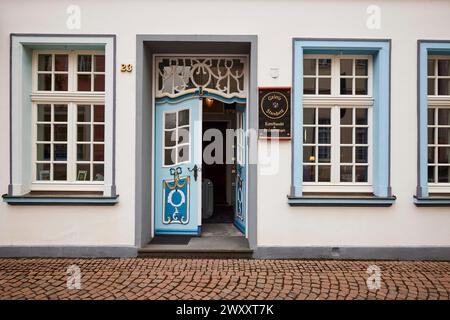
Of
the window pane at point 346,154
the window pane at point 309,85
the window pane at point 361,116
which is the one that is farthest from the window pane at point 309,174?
the window pane at point 309,85

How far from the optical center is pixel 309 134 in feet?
16.3

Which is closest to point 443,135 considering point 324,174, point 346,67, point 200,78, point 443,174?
point 443,174

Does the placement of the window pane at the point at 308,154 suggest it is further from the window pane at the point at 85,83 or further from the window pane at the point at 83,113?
the window pane at the point at 85,83

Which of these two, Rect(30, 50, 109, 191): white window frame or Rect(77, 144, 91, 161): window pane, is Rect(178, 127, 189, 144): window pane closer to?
Rect(30, 50, 109, 191): white window frame

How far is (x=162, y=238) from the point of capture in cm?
523

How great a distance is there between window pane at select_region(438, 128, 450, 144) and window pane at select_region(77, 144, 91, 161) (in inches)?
231

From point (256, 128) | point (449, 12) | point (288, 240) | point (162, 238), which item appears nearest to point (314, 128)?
point (256, 128)

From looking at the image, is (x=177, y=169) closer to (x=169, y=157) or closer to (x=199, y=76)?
(x=169, y=157)

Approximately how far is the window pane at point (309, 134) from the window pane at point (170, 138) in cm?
228

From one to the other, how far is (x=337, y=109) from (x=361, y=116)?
0.42 metres

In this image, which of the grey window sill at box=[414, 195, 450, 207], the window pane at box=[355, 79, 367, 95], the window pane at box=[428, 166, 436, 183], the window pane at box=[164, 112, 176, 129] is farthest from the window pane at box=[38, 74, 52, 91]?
the window pane at box=[428, 166, 436, 183]

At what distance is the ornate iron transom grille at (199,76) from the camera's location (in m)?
5.28

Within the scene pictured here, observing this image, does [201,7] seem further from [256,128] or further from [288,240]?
[288,240]

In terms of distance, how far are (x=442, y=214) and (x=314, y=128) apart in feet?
7.84
